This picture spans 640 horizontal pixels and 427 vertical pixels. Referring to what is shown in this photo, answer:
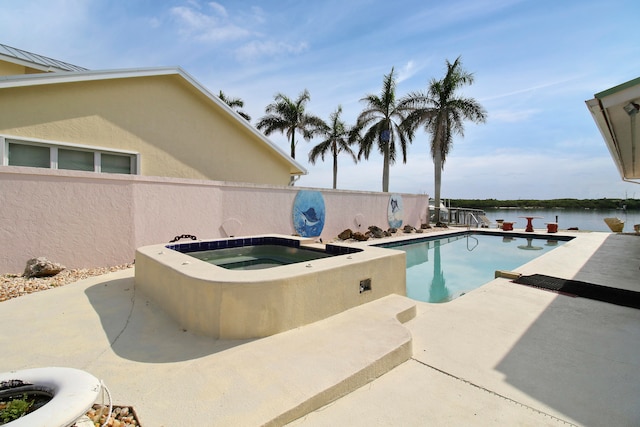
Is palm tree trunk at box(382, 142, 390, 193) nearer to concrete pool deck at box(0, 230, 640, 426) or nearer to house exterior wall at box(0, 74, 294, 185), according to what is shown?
house exterior wall at box(0, 74, 294, 185)

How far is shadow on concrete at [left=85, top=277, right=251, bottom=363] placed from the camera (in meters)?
3.44

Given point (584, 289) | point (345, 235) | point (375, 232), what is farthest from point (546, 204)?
point (584, 289)

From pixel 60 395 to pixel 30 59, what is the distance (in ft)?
43.6

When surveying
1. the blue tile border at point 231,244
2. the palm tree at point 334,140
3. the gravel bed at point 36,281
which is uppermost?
the palm tree at point 334,140

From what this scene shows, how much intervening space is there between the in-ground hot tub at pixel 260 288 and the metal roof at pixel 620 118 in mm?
4316

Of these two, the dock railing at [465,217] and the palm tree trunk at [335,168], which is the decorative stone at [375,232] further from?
the palm tree trunk at [335,168]

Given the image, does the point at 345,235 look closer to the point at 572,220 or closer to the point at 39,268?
the point at 39,268

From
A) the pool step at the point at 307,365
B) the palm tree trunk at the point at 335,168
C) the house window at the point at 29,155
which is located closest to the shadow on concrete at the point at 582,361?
the pool step at the point at 307,365

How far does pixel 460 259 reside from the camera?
12188 millimetres

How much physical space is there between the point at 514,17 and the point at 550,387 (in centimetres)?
953

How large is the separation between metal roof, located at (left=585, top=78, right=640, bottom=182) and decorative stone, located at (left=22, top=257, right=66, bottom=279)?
11.0 m

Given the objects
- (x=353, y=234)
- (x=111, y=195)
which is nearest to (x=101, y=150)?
(x=111, y=195)

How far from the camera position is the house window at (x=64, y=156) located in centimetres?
838

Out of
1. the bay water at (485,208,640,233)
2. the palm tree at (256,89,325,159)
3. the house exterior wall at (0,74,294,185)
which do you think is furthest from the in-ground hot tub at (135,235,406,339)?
the palm tree at (256,89,325,159)
